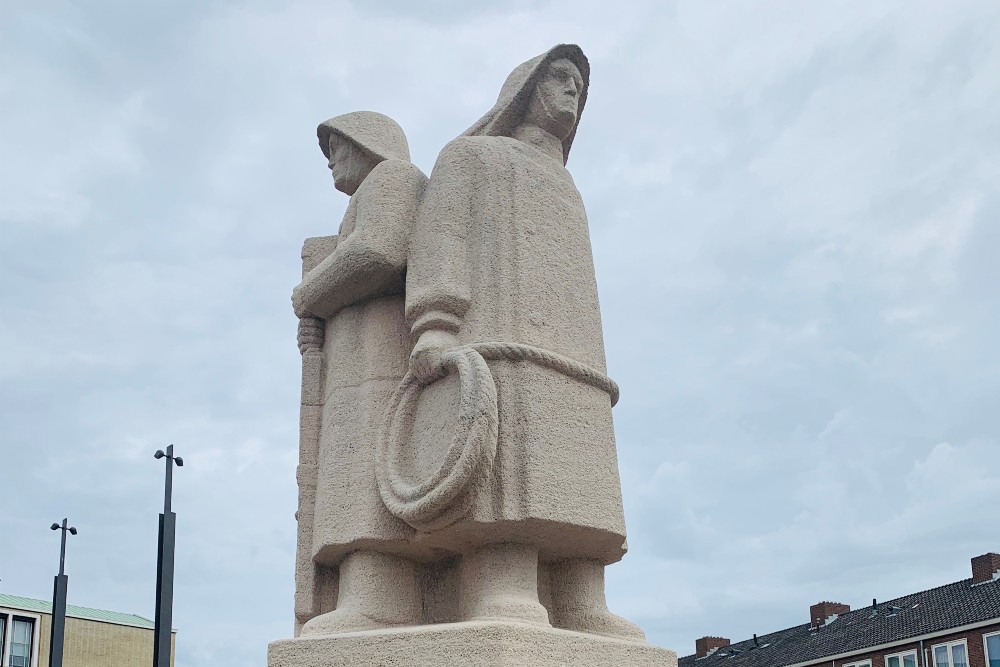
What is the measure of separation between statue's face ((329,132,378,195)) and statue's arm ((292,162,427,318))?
53cm

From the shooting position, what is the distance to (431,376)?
648 centimetres

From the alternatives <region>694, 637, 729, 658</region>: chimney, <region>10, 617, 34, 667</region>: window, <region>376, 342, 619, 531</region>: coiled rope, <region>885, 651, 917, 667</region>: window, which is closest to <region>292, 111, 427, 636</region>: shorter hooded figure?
<region>376, 342, 619, 531</region>: coiled rope

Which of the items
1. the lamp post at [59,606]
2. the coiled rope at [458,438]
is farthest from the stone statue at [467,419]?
the lamp post at [59,606]

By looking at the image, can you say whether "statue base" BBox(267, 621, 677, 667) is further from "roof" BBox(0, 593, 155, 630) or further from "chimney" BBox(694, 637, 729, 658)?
"chimney" BBox(694, 637, 729, 658)

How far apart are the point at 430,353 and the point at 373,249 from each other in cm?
83

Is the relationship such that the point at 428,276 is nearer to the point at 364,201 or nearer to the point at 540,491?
Result: the point at 364,201

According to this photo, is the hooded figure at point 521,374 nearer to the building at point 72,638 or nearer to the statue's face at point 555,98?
the statue's face at point 555,98

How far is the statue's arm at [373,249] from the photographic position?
6938 millimetres

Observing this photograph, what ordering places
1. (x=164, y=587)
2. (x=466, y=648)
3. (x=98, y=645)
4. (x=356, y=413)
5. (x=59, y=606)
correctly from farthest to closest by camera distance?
(x=98, y=645) < (x=59, y=606) < (x=164, y=587) < (x=356, y=413) < (x=466, y=648)

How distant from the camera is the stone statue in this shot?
19.8ft

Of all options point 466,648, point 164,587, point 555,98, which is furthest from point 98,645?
point 466,648


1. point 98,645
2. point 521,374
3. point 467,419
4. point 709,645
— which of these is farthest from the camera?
point 709,645

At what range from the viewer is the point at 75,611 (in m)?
43.3

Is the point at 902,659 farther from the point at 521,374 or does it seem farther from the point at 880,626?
the point at 521,374
